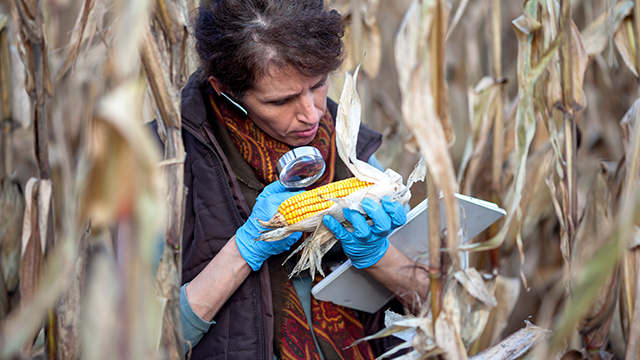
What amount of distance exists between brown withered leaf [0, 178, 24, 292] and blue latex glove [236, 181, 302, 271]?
75cm

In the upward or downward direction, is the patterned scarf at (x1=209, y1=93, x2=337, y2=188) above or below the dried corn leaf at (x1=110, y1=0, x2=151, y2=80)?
below

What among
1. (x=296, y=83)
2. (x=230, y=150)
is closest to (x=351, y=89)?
(x=296, y=83)

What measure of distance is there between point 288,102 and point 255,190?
247mm

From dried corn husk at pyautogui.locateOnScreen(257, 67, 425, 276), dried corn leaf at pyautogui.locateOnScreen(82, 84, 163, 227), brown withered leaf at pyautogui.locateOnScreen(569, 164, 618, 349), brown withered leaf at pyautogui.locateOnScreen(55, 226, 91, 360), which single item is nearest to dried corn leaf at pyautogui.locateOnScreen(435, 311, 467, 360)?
dried corn husk at pyautogui.locateOnScreen(257, 67, 425, 276)

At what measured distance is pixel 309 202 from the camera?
1.05 meters

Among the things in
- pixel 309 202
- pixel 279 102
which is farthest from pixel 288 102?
pixel 309 202

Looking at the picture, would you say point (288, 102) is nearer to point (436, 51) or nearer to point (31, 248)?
point (436, 51)

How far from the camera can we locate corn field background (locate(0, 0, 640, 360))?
558 millimetres

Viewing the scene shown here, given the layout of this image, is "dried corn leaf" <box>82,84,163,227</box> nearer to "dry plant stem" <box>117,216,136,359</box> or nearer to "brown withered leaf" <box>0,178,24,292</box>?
"dry plant stem" <box>117,216,136,359</box>

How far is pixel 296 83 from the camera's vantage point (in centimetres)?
110

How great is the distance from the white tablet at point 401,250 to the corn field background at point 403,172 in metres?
0.07

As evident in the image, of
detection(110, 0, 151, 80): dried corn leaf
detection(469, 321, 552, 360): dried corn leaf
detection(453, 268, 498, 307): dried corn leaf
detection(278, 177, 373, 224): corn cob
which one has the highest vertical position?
detection(110, 0, 151, 80): dried corn leaf

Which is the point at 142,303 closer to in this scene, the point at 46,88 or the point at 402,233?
the point at 402,233

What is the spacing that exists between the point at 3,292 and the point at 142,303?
1065 millimetres
